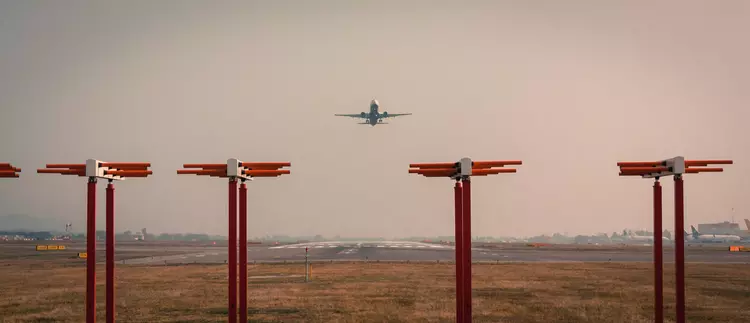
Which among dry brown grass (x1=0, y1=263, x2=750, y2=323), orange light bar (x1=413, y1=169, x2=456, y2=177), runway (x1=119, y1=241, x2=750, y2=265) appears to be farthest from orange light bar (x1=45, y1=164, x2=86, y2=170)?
runway (x1=119, y1=241, x2=750, y2=265)

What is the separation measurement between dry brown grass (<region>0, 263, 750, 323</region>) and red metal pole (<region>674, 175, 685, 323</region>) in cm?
1353

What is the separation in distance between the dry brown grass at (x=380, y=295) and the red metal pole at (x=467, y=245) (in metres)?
14.2

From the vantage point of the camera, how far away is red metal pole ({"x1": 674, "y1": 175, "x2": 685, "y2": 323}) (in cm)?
2023

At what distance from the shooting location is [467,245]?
19.1 meters

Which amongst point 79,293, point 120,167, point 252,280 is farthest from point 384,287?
point 120,167

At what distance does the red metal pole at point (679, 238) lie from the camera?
20234 millimetres

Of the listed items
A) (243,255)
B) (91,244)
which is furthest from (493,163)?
(91,244)

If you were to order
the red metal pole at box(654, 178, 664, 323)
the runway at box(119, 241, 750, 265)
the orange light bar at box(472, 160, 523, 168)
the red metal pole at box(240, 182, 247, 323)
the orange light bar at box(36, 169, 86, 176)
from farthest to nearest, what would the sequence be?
the runway at box(119, 241, 750, 265) → the red metal pole at box(654, 178, 664, 323) → the orange light bar at box(472, 160, 523, 168) → the orange light bar at box(36, 169, 86, 176) → the red metal pole at box(240, 182, 247, 323)

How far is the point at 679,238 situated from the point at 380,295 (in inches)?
980

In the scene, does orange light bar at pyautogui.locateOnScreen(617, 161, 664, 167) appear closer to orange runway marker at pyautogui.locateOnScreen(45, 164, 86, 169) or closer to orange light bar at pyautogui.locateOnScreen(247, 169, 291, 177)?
orange light bar at pyautogui.locateOnScreen(247, 169, 291, 177)

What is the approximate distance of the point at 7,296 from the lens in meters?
44.2

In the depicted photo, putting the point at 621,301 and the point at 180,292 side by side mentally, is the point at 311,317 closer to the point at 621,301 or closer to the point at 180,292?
the point at 180,292

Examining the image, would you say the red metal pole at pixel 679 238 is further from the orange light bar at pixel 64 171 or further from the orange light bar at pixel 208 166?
the orange light bar at pixel 64 171

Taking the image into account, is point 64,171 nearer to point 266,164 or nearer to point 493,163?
point 266,164
